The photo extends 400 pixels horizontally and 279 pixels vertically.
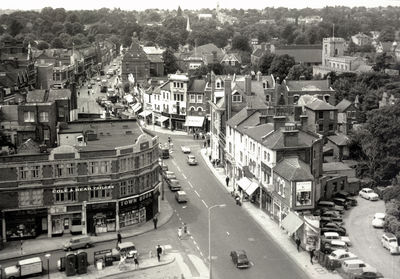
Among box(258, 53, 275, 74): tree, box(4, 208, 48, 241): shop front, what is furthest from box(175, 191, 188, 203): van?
box(258, 53, 275, 74): tree

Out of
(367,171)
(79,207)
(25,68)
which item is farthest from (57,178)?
(25,68)

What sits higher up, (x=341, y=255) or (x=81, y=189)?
(x=81, y=189)

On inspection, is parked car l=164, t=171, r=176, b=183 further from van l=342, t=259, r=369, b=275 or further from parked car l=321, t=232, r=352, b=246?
van l=342, t=259, r=369, b=275

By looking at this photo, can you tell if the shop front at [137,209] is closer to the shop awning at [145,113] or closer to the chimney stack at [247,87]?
the chimney stack at [247,87]

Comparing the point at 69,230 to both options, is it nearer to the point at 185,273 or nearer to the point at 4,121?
the point at 185,273

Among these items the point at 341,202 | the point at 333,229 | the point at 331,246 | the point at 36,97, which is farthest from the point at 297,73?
the point at 331,246

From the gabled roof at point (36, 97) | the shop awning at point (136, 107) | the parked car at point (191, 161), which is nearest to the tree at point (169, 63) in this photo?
the shop awning at point (136, 107)

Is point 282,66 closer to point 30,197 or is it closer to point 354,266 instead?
point 30,197
